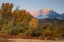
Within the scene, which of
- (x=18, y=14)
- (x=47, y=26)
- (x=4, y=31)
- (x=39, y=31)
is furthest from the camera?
(x=18, y=14)

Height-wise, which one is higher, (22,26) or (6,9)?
(6,9)

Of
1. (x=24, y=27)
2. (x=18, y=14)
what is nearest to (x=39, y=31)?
(x=24, y=27)

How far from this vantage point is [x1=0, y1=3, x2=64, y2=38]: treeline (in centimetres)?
4414

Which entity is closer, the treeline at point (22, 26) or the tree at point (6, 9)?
the treeline at point (22, 26)

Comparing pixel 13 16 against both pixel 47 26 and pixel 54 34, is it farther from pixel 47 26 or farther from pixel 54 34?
pixel 54 34

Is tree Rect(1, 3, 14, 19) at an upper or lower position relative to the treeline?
upper

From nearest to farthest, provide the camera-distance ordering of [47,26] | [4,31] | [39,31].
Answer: [4,31] → [39,31] → [47,26]

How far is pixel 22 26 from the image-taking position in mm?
47844

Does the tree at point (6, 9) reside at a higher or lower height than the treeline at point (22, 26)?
higher

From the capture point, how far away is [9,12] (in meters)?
60.2

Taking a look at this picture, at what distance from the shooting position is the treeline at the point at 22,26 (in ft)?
145

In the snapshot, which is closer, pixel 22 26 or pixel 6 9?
pixel 22 26

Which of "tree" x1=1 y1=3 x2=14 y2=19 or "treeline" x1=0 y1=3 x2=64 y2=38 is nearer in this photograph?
"treeline" x1=0 y1=3 x2=64 y2=38

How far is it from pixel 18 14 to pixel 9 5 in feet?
17.1
